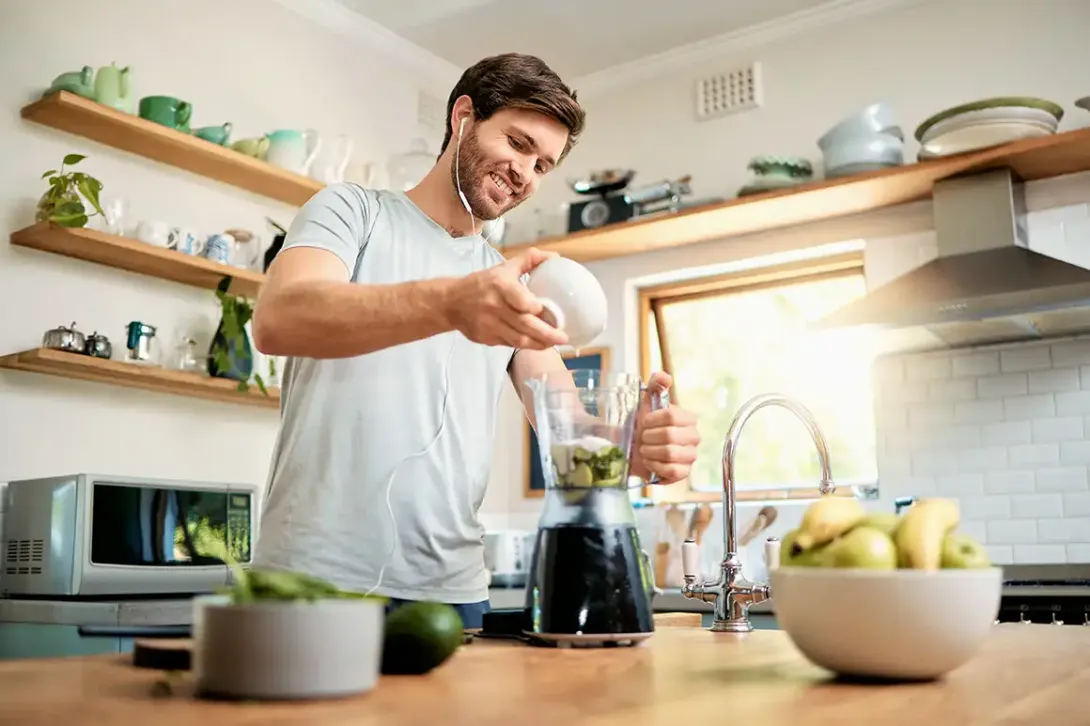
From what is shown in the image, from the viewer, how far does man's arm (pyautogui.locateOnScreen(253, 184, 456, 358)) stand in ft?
4.16

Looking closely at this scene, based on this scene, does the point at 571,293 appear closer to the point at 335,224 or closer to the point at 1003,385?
the point at 335,224

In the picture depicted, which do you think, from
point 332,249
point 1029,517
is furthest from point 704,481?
point 332,249

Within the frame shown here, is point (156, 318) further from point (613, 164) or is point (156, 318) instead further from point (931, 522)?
point (931, 522)

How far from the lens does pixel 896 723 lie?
0.71 meters

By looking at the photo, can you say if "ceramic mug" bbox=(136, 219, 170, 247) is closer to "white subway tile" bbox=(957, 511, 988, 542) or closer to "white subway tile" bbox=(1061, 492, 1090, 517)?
"white subway tile" bbox=(957, 511, 988, 542)

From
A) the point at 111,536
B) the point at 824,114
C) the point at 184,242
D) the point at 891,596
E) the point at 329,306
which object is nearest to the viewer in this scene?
the point at 891,596

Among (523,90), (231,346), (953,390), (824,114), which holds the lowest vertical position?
(953,390)

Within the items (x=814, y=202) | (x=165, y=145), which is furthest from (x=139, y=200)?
(x=814, y=202)

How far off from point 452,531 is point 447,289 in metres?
0.60

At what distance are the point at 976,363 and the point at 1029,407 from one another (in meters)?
0.23

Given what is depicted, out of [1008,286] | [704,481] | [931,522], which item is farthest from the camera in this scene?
[704,481]

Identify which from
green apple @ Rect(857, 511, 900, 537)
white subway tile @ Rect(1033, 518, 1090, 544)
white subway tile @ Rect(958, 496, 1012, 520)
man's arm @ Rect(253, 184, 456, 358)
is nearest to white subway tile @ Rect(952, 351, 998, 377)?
white subway tile @ Rect(958, 496, 1012, 520)

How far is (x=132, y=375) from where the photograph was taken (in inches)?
121

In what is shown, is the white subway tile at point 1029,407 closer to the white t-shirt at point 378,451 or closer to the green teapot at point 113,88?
the white t-shirt at point 378,451
